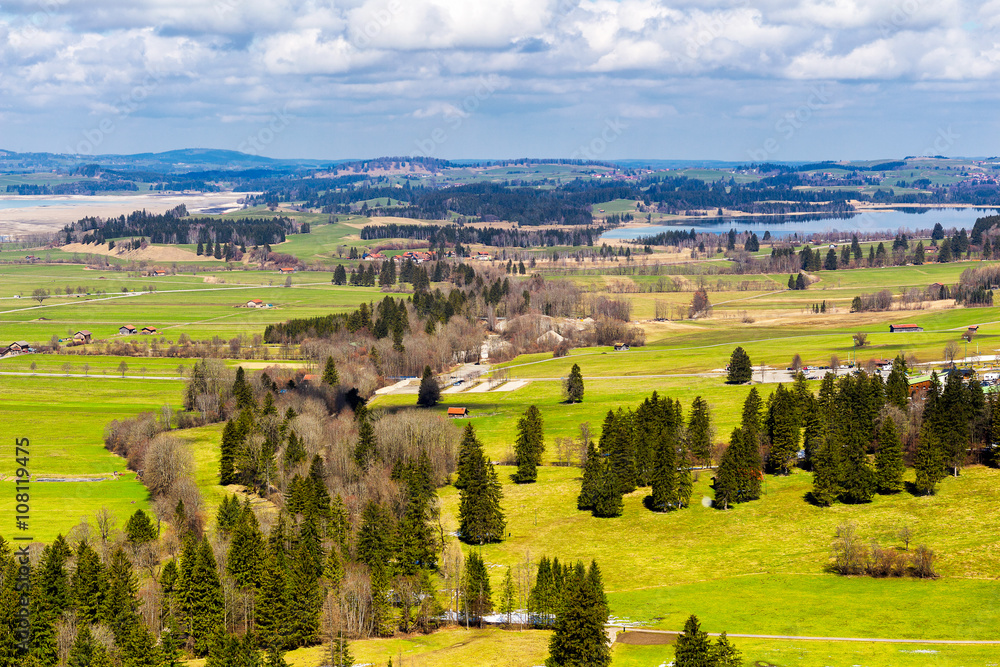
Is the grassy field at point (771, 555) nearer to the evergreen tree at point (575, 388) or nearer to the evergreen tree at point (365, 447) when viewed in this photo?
the evergreen tree at point (365, 447)

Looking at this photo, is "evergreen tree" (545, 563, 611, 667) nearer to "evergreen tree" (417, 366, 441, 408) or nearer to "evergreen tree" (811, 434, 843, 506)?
"evergreen tree" (811, 434, 843, 506)

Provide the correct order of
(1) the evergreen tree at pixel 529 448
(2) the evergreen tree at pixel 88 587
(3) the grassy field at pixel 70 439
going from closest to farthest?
(2) the evergreen tree at pixel 88 587
(3) the grassy field at pixel 70 439
(1) the evergreen tree at pixel 529 448

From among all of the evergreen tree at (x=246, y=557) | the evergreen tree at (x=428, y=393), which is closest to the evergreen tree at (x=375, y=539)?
the evergreen tree at (x=246, y=557)

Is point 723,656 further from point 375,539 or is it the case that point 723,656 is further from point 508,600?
point 375,539

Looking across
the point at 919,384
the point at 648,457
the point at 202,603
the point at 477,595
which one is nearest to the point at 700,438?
the point at 648,457

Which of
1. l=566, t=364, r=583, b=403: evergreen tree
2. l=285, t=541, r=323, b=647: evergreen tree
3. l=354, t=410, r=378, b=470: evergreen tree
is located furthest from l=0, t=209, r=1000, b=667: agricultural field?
l=354, t=410, r=378, b=470: evergreen tree
